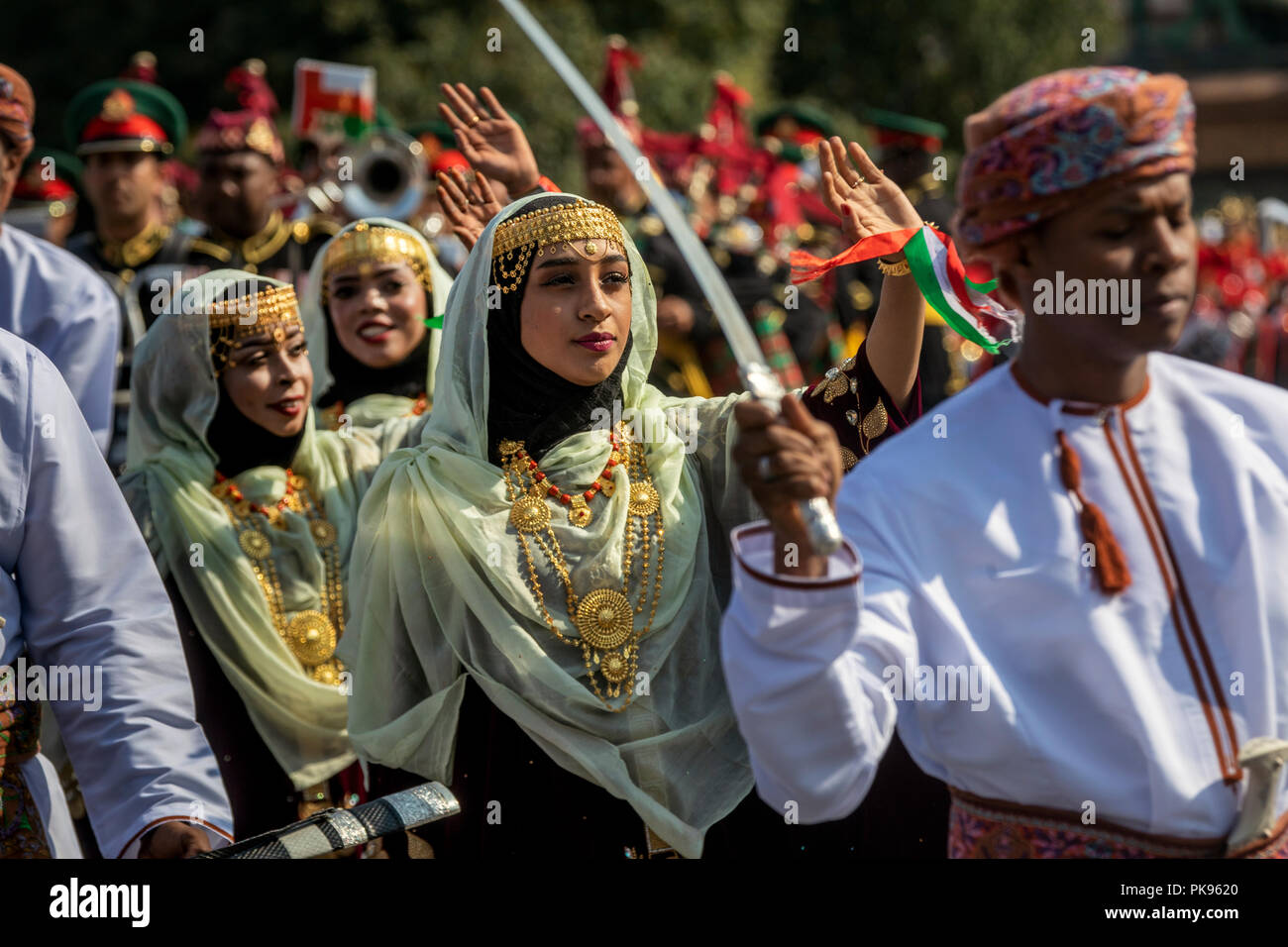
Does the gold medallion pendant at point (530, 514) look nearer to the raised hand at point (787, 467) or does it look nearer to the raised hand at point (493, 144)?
the raised hand at point (493, 144)

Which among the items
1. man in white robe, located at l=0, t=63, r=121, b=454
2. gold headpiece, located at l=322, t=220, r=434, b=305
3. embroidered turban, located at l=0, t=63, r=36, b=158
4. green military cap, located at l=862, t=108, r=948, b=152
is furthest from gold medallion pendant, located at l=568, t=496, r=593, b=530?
green military cap, located at l=862, t=108, r=948, b=152

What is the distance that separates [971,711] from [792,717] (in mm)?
253

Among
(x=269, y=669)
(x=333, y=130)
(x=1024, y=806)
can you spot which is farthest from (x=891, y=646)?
(x=333, y=130)

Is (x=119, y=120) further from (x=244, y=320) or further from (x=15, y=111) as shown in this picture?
(x=244, y=320)

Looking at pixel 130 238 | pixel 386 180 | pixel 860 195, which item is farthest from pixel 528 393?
pixel 386 180

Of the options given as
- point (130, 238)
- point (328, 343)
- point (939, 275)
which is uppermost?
point (130, 238)

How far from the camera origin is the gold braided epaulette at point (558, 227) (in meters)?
3.26

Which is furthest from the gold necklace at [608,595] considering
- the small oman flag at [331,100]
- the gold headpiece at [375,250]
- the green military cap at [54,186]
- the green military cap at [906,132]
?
the green military cap at [54,186]

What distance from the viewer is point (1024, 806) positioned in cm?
215

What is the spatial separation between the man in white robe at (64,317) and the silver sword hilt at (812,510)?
3360 mm

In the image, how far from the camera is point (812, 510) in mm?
1946

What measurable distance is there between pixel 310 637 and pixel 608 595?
1092mm

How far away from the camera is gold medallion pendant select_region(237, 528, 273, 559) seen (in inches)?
157

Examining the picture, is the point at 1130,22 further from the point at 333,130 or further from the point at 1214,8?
the point at 333,130
